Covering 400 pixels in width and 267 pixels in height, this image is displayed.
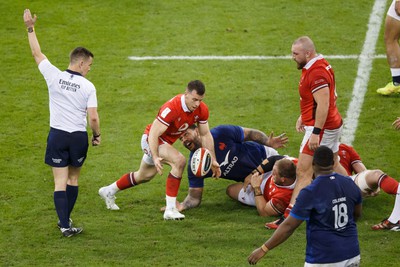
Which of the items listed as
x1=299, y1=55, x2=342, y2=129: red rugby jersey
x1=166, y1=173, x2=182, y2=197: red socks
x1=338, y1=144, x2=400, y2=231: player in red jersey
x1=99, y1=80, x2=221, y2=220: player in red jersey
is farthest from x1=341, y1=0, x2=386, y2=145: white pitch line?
x1=166, y1=173, x2=182, y2=197: red socks

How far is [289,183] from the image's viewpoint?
11.3 meters

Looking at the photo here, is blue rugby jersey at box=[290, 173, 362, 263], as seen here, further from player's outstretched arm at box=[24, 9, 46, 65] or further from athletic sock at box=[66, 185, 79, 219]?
player's outstretched arm at box=[24, 9, 46, 65]

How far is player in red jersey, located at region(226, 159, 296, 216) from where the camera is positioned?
36.8 ft

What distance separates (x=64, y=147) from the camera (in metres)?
10.8

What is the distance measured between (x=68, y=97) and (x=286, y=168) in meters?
2.78

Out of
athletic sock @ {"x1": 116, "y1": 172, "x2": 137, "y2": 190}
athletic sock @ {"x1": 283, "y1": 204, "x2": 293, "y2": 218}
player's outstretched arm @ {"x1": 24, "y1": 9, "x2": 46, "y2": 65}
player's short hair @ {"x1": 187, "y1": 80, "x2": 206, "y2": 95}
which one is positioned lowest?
athletic sock @ {"x1": 283, "y1": 204, "x2": 293, "y2": 218}

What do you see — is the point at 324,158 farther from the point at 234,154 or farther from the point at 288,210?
the point at 234,154

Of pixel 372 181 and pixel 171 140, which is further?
pixel 171 140

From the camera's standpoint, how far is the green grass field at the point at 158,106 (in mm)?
10602

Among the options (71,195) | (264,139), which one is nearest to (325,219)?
(71,195)

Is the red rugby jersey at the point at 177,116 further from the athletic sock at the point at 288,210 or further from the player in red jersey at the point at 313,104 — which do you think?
the athletic sock at the point at 288,210

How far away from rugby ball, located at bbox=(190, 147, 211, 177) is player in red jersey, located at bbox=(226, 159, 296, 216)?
639mm

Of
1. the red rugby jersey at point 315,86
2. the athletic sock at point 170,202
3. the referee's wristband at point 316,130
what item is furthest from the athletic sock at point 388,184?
the athletic sock at point 170,202

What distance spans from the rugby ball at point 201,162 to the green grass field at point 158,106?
1.97ft
